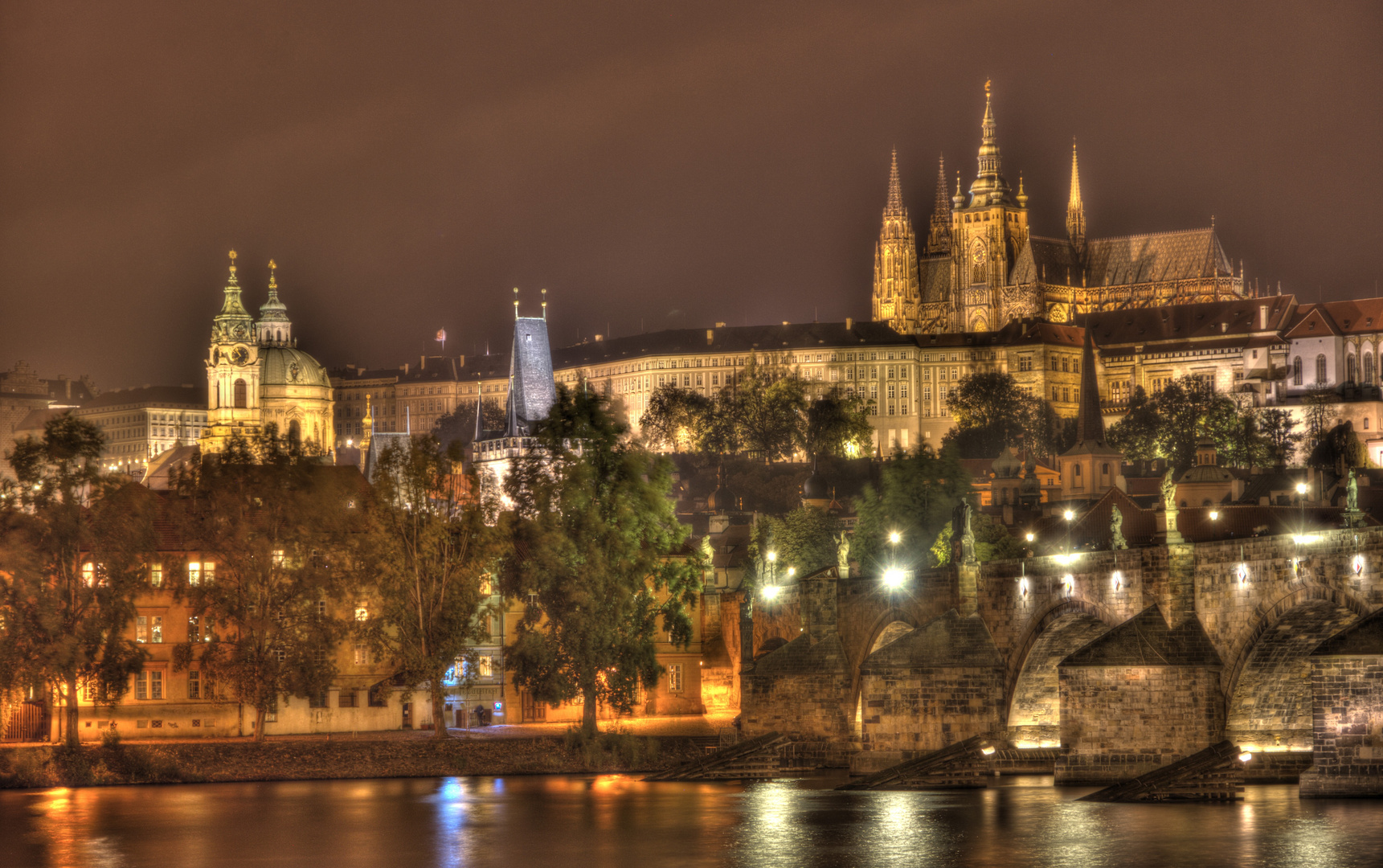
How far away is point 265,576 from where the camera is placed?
7038 cm

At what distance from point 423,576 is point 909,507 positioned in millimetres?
48645

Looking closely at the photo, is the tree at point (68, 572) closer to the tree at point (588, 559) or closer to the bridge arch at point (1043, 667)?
the tree at point (588, 559)

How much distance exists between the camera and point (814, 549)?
110562 millimetres

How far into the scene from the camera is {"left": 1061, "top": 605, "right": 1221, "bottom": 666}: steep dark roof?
177ft

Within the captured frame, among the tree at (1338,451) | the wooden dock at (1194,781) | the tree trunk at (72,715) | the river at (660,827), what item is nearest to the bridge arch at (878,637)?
the river at (660,827)

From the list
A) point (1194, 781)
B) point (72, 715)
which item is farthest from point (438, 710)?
point (1194, 781)

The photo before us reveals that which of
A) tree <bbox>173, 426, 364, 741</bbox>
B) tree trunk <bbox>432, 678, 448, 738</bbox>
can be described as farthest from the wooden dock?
tree <bbox>173, 426, 364, 741</bbox>

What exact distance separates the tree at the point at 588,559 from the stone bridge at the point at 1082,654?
15.4 feet

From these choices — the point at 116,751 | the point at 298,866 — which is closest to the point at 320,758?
the point at 116,751

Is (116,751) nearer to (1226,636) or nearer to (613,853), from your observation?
(613,853)

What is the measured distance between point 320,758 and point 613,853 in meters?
19.9

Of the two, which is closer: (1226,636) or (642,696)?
(1226,636)

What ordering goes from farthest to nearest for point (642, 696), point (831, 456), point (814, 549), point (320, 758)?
point (831, 456), point (814, 549), point (642, 696), point (320, 758)

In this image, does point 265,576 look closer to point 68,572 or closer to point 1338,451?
point 68,572
